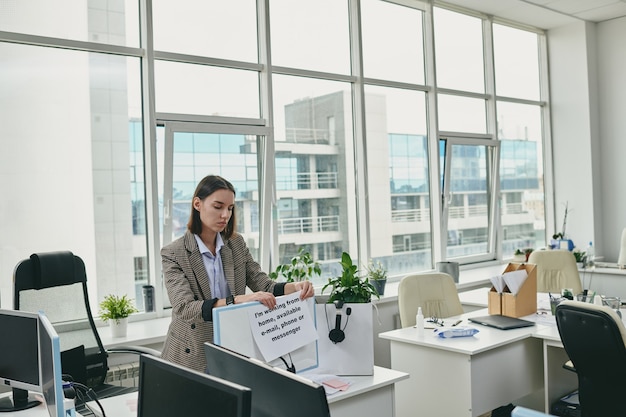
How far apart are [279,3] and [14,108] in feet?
7.29

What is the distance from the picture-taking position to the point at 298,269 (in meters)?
4.38

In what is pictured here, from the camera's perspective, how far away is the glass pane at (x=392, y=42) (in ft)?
17.5

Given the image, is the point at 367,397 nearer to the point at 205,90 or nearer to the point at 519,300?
the point at 519,300

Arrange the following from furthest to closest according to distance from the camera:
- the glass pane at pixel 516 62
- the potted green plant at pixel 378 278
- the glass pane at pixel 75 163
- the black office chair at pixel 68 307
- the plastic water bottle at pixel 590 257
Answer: the glass pane at pixel 516 62 < the plastic water bottle at pixel 590 257 < the potted green plant at pixel 378 278 < the glass pane at pixel 75 163 < the black office chair at pixel 68 307

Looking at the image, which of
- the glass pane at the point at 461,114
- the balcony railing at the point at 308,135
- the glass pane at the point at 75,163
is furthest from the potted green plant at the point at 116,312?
the glass pane at the point at 461,114

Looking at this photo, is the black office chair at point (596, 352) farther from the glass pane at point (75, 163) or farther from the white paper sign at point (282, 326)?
the glass pane at point (75, 163)

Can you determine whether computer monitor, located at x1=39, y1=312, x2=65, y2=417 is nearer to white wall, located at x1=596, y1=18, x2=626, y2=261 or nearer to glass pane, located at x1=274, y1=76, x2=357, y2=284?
glass pane, located at x1=274, y1=76, x2=357, y2=284

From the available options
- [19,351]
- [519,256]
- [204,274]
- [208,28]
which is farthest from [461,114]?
[19,351]

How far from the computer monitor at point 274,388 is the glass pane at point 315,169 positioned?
3.24 metres

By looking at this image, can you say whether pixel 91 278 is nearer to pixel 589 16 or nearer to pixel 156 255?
pixel 156 255

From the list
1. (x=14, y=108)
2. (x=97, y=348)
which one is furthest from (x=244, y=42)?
(x=97, y=348)

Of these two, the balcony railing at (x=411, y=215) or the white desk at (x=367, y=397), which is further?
the balcony railing at (x=411, y=215)

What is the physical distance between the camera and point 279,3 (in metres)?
4.72

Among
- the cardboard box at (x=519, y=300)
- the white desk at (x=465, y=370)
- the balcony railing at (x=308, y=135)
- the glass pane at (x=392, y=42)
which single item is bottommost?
the white desk at (x=465, y=370)
